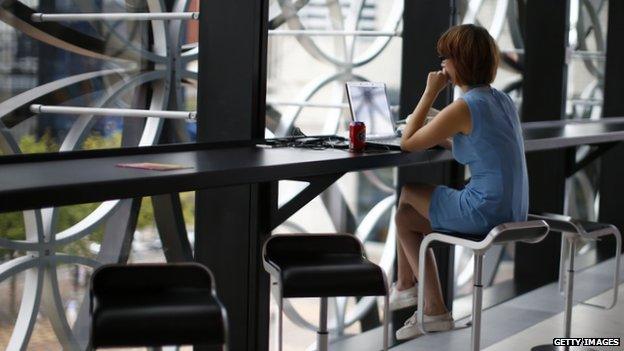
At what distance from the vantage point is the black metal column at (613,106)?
6.54 metres

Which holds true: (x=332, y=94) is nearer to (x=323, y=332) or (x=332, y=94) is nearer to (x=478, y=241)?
(x=478, y=241)

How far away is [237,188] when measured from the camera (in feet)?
10.7

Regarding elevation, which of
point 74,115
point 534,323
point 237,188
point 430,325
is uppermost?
point 74,115

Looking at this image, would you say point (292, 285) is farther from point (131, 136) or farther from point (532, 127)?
point (131, 136)

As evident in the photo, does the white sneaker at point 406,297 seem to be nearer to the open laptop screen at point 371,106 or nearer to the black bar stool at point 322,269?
the open laptop screen at point 371,106

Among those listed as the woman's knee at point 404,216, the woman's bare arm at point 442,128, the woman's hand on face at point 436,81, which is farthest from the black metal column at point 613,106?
the woman's bare arm at point 442,128

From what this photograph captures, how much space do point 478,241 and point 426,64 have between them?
60.8 inches

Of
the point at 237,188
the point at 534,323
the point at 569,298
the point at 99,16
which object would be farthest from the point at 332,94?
the point at 237,188

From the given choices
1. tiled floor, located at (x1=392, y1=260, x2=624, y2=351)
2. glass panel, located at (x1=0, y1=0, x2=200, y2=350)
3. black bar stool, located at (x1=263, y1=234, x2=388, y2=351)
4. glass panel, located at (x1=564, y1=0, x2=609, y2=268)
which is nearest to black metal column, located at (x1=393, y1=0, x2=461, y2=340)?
tiled floor, located at (x1=392, y1=260, x2=624, y2=351)

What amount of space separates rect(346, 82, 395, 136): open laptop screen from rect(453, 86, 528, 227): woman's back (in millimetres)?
521

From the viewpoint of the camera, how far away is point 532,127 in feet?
16.4

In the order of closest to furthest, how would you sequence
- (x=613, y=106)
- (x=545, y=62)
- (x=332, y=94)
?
1. (x=545, y=62)
2. (x=613, y=106)
3. (x=332, y=94)

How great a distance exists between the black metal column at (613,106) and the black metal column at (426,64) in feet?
8.17

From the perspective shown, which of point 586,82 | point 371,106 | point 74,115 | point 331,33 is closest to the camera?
point 371,106
